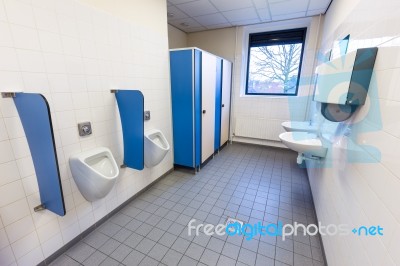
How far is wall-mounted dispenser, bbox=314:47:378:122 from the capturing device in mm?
1029

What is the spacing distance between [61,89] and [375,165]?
2060 mm

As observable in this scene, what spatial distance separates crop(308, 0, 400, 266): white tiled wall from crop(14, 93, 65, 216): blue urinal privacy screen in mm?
1767

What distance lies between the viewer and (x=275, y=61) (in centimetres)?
383

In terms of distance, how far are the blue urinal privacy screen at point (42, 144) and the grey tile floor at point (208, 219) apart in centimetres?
60

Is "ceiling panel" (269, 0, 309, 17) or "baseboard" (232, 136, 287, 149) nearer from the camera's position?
"ceiling panel" (269, 0, 309, 17)

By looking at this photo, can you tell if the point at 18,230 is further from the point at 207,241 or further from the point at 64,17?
the point at 64,17

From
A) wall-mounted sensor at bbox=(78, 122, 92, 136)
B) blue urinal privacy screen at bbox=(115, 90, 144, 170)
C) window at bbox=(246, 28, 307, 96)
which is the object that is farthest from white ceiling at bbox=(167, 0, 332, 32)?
wall-mounted sensor at bbox=(78, 122, 92, 136)

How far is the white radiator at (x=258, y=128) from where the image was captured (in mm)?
3841

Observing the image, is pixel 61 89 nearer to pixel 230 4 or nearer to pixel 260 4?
pixel 230 4

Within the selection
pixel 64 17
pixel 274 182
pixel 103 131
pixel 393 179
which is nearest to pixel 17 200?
pixel 103 131

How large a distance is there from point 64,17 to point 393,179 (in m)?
2.19

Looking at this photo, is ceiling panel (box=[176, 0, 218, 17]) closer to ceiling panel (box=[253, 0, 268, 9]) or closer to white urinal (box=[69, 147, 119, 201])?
ceiling panel (box=[253, 0, 268, 9])

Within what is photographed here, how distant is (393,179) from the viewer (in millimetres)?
735

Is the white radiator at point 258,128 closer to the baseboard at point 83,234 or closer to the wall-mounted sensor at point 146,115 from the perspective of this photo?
the wall-mounted sensor at point 146,115
